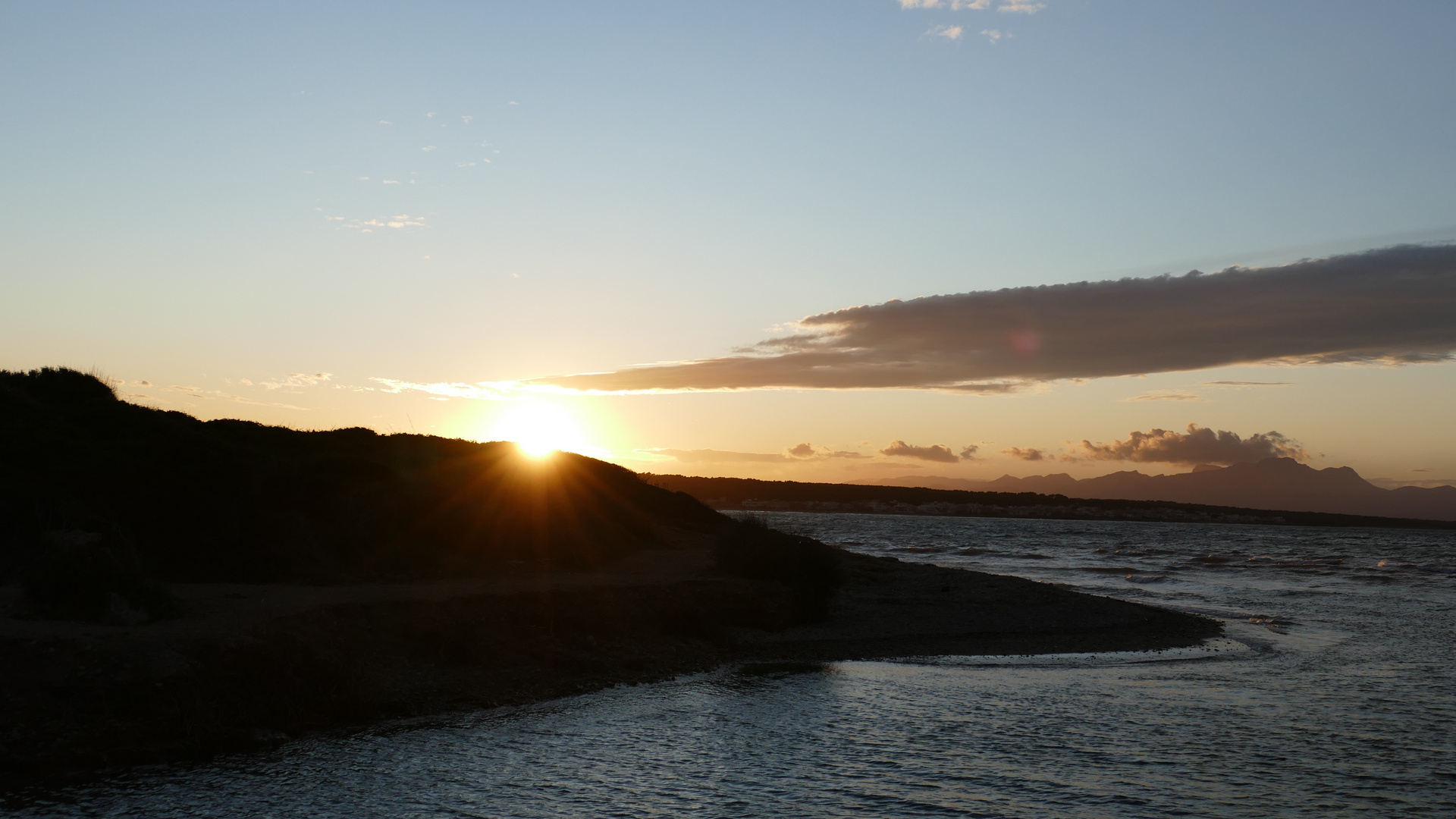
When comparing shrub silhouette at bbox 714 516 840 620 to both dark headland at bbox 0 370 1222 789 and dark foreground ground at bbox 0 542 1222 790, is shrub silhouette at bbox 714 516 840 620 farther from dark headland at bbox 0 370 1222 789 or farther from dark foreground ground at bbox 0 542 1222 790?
dark foreground ground at bbox 0 542 1222 790

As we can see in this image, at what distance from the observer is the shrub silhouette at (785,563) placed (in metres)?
29.9

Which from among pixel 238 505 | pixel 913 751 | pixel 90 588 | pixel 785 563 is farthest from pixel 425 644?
pixel 785 563

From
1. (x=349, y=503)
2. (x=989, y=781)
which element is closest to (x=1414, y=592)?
(x=989, y=781)

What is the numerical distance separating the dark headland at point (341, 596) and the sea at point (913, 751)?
136 cm

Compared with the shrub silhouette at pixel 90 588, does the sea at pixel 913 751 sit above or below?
below

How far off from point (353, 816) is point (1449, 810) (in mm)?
14303

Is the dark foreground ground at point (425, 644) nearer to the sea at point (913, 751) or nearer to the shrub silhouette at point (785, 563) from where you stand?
the shrub silhouette at point (785, 563)

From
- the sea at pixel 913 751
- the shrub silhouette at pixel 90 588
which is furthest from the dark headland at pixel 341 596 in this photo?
the sea at pixel 913 751

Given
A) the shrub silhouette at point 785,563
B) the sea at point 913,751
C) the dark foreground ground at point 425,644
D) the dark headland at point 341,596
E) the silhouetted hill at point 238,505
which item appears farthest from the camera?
the shrub silhouette at point 785,563

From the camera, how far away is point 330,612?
19.2 m

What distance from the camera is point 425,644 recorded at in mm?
19766

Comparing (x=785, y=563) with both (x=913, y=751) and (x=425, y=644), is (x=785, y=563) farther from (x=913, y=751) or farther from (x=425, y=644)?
(x=913, y=751)

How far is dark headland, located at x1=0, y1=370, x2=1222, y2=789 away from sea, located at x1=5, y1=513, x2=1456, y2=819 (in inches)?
53.6

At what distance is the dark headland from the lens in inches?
587
